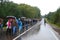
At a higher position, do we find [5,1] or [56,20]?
[5,1]

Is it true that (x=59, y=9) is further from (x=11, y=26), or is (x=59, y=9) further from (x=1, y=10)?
(x=11, y=26)

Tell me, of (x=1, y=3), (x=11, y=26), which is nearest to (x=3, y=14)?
(x=1, y=3)

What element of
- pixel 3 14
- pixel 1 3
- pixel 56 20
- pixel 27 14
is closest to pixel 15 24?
pixel 3 14

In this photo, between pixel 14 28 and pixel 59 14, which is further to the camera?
pixel 59 14

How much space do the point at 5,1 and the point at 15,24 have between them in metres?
43.6

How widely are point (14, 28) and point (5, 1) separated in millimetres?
42828

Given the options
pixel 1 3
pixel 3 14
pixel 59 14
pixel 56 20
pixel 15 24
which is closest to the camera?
pixel 15 24

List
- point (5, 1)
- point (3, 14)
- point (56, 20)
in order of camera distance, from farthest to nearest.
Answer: point (56, 20), point (5, 1), point (3, 14)

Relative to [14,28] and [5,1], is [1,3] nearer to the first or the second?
[5,1]

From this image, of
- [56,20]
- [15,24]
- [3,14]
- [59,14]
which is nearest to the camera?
[15,24]

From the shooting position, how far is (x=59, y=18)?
7231cm

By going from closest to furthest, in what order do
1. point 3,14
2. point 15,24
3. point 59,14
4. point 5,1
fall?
point 15,24 < point 3,14 < point 5,1 < point 59,14

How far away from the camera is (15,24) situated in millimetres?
22125

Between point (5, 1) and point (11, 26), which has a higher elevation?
point (5, 1)
